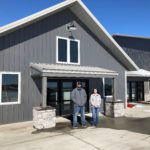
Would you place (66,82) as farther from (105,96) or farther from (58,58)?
(105,96)

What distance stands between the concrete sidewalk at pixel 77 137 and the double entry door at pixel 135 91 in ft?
34.6

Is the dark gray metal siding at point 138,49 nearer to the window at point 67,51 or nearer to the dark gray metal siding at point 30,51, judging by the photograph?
the dark gray metal siding at point 30,51

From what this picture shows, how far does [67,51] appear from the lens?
12.7m

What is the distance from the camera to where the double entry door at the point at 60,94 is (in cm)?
1244

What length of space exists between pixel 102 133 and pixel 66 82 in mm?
5065

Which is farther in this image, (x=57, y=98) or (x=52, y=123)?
(x=57, y=98)

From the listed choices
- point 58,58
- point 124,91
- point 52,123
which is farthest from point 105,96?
point 52,123

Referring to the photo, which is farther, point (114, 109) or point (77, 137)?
point (114, 109)

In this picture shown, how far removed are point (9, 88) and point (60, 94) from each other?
3239 mm

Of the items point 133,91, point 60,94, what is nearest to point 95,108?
point 60,94

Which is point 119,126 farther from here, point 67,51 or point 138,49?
point 138,49

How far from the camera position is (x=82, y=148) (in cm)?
680

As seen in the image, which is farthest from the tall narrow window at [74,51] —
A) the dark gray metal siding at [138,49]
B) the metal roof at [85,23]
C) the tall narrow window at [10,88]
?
the dark gray metal siding at [138,49]

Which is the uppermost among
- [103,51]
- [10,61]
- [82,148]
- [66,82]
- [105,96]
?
[103,51]
